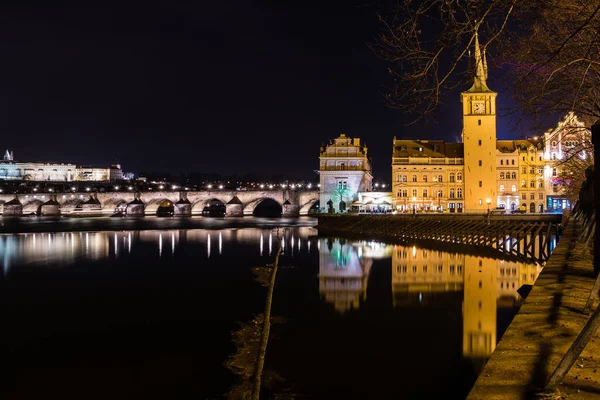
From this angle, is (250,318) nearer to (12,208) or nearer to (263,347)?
(263,347)

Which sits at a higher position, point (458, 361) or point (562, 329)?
point (562, 329)

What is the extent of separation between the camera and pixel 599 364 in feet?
15.2

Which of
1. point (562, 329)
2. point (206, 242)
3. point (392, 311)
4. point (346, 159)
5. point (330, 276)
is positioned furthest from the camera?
point (346, 159)

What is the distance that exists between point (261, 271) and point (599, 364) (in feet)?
68.3

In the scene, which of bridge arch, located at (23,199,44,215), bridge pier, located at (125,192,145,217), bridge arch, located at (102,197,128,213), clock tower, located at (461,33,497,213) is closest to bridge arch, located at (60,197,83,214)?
bridge arch, located at (23,199,44,215)

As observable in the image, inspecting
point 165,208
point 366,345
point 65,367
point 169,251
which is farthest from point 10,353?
point 165,208

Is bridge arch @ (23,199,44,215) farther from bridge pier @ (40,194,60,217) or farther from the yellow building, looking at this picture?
the yellow building

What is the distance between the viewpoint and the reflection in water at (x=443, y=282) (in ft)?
44.9

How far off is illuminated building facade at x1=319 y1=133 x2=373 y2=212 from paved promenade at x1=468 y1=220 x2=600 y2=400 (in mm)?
67299

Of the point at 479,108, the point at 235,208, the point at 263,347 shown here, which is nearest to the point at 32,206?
the point at 235,208

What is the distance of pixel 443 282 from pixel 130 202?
9636 centimetres

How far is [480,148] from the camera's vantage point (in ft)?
209

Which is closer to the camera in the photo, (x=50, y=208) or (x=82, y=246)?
(x=82, y=246)

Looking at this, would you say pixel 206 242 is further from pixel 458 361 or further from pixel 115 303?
pixel 458 361
